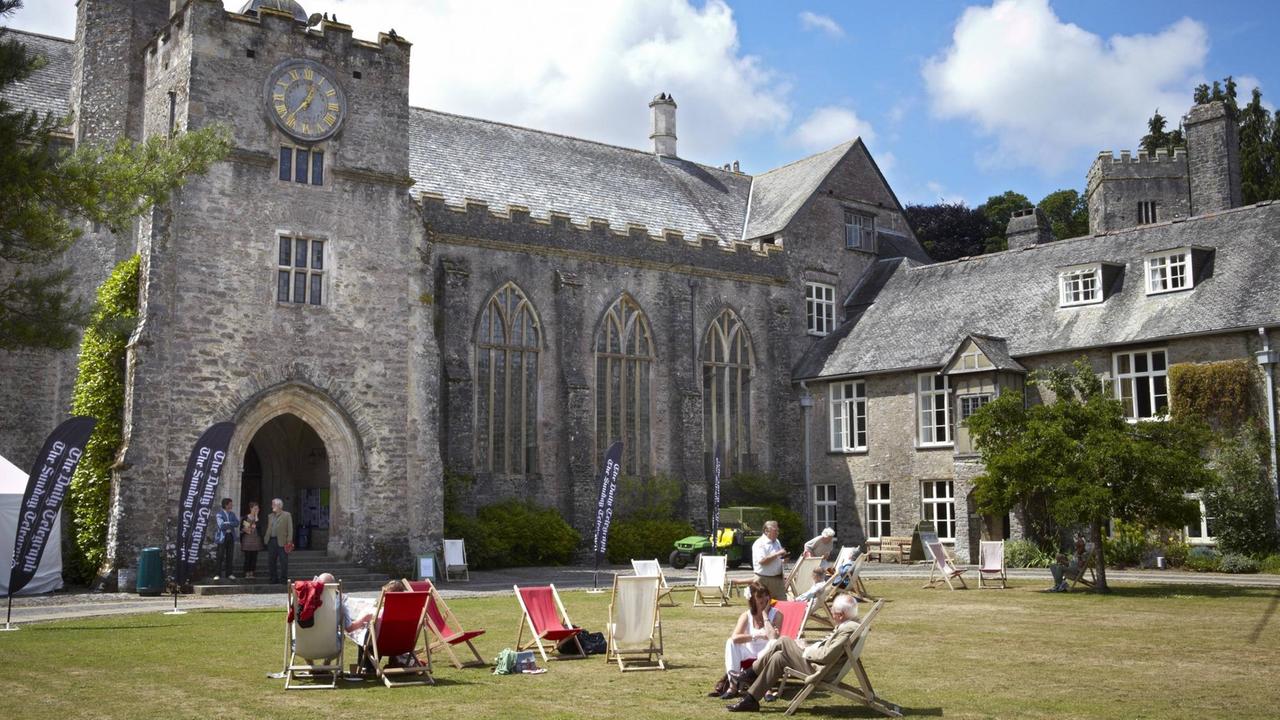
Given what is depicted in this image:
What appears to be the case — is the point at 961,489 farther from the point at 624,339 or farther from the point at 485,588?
the point at 485,588

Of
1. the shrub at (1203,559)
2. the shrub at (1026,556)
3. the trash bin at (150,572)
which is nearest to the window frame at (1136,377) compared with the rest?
the shrub at (1203,559)

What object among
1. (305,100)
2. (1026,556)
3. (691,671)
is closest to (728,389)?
(1026,556)

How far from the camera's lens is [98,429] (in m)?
23.3

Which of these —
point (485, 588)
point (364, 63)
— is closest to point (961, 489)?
point (485, 588)

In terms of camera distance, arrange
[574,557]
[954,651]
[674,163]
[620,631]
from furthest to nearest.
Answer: [674,163]
[574,557]
[954,651]
[620,631]

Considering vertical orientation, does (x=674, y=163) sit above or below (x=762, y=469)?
above

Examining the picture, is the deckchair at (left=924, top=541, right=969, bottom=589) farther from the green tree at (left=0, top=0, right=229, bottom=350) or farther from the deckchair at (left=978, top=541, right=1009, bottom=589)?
the green tree at (left=0, top=0, right=229, bottom=350)

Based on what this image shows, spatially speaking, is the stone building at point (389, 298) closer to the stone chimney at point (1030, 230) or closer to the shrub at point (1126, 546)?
the stone chimney at point (1030, 230)

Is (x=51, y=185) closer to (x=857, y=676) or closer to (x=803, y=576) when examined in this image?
(x=803, y=576)

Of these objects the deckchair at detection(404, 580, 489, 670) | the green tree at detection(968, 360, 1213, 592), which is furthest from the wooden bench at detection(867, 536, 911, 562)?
the deckchair at detection(404, 580, 489, 670)

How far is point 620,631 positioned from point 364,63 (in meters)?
18.6

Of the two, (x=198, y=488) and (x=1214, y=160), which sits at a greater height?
(x=1214, y=160)

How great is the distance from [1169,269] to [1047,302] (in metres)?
3.36

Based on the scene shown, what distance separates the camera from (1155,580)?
24.2 meters
